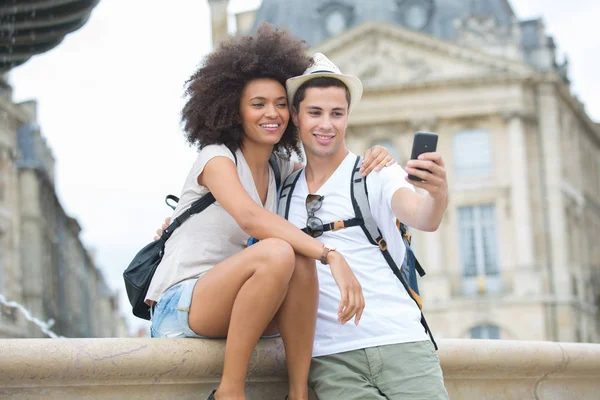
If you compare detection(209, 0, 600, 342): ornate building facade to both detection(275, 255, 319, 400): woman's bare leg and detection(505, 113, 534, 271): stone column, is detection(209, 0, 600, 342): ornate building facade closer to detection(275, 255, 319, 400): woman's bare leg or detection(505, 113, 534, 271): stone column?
detection(505, 113, 534, 271): stone column

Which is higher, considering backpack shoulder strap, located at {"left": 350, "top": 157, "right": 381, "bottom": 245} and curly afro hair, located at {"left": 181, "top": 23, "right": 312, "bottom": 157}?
curly afro hair, located at {"left": 181, "top": 23, "right": 312, "bottom": 157}

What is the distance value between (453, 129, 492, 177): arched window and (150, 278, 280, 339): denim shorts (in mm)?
37675

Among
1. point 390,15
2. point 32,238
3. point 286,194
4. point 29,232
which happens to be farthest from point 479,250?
point 286,194

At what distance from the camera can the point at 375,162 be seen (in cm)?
352

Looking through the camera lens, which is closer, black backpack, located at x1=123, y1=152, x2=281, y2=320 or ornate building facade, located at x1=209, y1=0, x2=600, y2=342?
black backpack, located at x1=123, y1=152, x2=281, y2=320

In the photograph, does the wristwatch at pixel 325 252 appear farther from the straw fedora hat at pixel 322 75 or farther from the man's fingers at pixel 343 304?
the straw fedora hat at pixel 322 75

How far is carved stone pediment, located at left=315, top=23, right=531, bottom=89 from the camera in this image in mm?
40781

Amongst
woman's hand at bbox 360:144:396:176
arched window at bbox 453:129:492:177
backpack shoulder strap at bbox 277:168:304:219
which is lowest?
backpack shoulder strap at bbox 277:168:304:219

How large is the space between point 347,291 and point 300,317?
210 mm

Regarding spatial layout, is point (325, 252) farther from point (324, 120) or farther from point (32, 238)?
point (32, 238)

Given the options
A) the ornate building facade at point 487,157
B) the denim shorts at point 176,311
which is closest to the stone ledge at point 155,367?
the denim shorts at point 176,311

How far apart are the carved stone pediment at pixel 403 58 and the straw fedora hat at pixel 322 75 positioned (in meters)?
37.4

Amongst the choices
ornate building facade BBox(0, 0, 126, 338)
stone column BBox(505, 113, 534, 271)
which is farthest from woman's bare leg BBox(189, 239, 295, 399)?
stone column BBox(505, 113, 534, 271)

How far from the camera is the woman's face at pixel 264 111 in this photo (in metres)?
3.71
